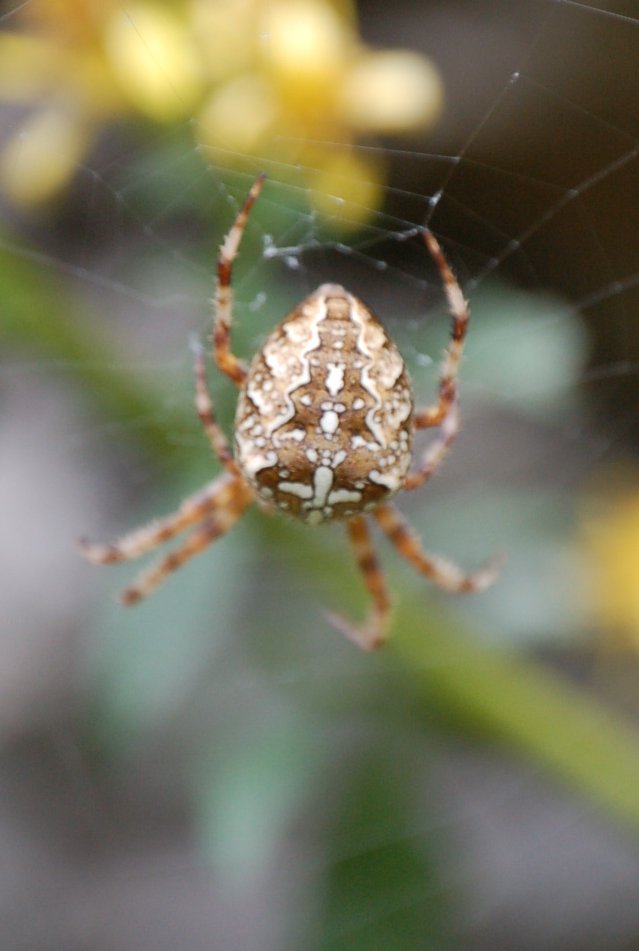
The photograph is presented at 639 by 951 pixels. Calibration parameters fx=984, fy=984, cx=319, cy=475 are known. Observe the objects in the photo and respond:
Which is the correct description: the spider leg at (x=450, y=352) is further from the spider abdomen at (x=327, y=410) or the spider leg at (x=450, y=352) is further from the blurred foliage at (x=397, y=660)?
the blurred foliage at (x=397, y=660)

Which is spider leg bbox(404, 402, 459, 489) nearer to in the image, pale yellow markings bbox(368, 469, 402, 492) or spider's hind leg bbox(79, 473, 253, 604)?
pale yellow markings bbox(368, 469, 402, 492)

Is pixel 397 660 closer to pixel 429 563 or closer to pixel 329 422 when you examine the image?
pixel 429 563

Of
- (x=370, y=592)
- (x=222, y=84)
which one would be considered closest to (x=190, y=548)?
(x=370, y=592)

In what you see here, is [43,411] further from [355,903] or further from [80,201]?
[355,903]

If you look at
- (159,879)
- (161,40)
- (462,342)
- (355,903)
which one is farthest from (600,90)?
(159,879)

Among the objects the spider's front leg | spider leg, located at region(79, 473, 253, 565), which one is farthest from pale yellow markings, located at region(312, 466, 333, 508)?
spider leg, located at region(79, 473, 253, 565)
